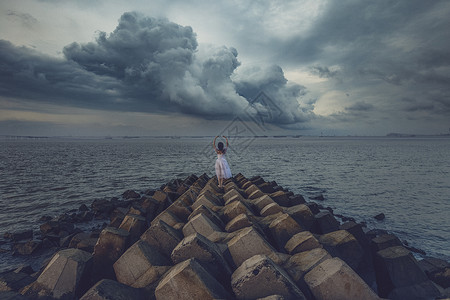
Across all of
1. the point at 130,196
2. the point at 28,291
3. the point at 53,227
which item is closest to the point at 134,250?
the point at 28,291

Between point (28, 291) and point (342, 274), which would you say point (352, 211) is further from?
point (28, 291)

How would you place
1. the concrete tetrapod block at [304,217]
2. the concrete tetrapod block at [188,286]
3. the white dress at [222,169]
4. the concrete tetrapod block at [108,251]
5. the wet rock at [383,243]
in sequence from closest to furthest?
the concrete tetrapod block at [188,286] < the concrete tetrapod block at [108,251] < the wet rock at [383,243] < the concrete tetrapod block at [304,217] < the white dress at [222,169]

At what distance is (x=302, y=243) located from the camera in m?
4.04

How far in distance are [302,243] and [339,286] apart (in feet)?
→ 3.90

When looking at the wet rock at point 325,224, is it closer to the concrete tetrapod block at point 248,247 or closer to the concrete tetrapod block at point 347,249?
the concrete tetrapod block at point 347,249

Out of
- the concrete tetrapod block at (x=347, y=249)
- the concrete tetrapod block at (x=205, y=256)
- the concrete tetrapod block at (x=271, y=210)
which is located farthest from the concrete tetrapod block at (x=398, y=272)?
the concrete tetrapod block at (x=205, y=256)

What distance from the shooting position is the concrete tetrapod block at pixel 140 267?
3.40 meters

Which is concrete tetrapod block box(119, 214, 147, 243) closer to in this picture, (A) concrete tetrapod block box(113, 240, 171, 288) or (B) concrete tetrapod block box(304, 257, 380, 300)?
(A) concrete tetrapod block box(113, 240, 171, 288)

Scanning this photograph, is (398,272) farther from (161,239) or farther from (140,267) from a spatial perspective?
(140,267)

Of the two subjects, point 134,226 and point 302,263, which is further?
point 134,226

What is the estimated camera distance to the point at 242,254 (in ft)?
11.9

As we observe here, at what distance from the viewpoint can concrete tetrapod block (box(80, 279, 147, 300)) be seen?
271 centimetres

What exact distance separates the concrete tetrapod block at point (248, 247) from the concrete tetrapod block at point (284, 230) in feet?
3.51

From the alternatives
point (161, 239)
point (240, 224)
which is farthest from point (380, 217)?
point (161, 239)
